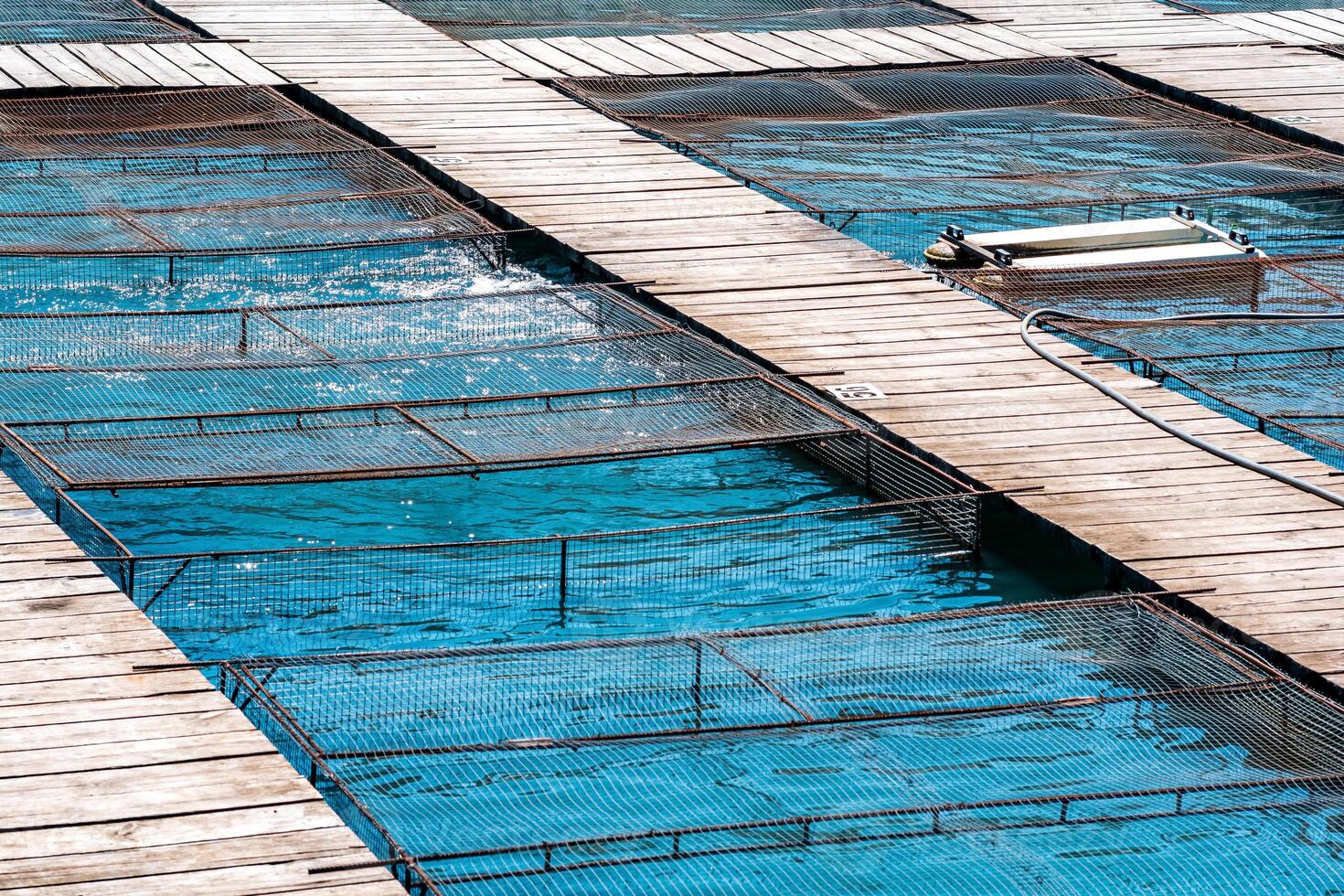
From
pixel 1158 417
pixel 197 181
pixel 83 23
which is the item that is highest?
pixel 83 23

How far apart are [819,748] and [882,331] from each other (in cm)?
560

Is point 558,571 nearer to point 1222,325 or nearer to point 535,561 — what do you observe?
point 535,561

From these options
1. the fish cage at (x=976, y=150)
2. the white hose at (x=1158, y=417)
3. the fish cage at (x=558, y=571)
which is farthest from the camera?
the fish cage at (x=976, y=150)

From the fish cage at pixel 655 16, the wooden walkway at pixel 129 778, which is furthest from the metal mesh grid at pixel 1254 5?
the wooden walkway at pixel 129 778

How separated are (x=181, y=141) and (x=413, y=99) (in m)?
2.61

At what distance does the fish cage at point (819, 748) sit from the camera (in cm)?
894

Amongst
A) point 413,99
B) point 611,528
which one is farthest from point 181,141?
point 611,528

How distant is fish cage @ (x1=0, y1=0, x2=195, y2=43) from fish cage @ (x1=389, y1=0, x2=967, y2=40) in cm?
312

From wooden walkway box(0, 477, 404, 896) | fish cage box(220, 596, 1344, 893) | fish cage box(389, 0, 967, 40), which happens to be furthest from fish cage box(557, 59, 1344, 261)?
wooden walkway box(0, 477, 404, 896)

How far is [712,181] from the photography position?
1836cm

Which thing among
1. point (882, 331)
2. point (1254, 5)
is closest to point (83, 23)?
point (882, 331)

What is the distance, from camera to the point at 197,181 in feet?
58.0

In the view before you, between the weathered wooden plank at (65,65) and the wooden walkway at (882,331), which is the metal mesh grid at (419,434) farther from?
the weathered wooden plank at (65,65)

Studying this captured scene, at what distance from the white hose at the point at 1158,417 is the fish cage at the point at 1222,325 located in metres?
0.05
